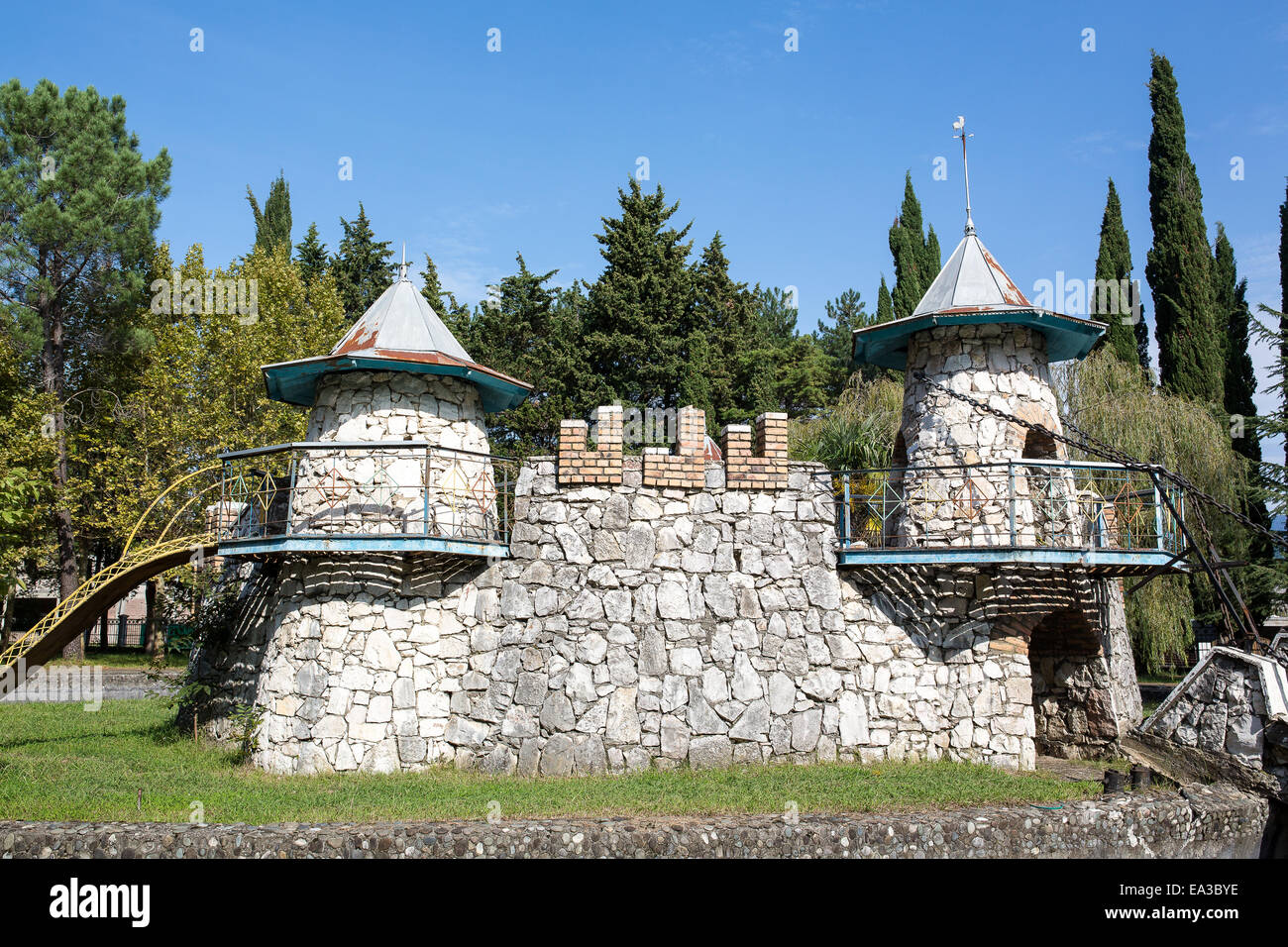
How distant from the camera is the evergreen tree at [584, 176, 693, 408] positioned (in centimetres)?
2855

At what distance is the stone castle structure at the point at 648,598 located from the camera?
11453mm

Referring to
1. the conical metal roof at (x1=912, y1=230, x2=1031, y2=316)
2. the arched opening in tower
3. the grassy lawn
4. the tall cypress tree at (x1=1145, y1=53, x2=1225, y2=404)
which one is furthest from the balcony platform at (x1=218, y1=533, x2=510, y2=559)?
the tall cypress tree at (x1=1145, y1=53, x2=1225, y2=404)

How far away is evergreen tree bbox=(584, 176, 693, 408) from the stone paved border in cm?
1950

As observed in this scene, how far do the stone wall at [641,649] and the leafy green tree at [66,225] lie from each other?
17.4 metres

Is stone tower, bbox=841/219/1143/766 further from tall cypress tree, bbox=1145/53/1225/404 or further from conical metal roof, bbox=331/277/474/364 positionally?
tall cypress tree, bbox=1145/53/1225/404

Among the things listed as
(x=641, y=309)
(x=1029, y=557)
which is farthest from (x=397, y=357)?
(x=641, y=309)

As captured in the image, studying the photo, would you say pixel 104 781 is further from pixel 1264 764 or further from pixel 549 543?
pixel 1264 764

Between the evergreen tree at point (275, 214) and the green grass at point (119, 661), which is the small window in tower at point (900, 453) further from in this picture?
the evergreen tree at point (275, 214)

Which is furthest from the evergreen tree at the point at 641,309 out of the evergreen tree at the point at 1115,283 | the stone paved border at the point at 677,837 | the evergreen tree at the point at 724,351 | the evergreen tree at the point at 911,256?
the stone paved border at the point at 677,837

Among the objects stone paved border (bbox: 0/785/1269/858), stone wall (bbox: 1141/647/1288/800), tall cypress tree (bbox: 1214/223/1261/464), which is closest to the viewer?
stone paved border (bbox: 0/785/1269/858)

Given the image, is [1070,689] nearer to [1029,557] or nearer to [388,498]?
[1029,557]

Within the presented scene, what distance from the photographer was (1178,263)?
24.5 m

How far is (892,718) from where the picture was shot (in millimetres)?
12031
